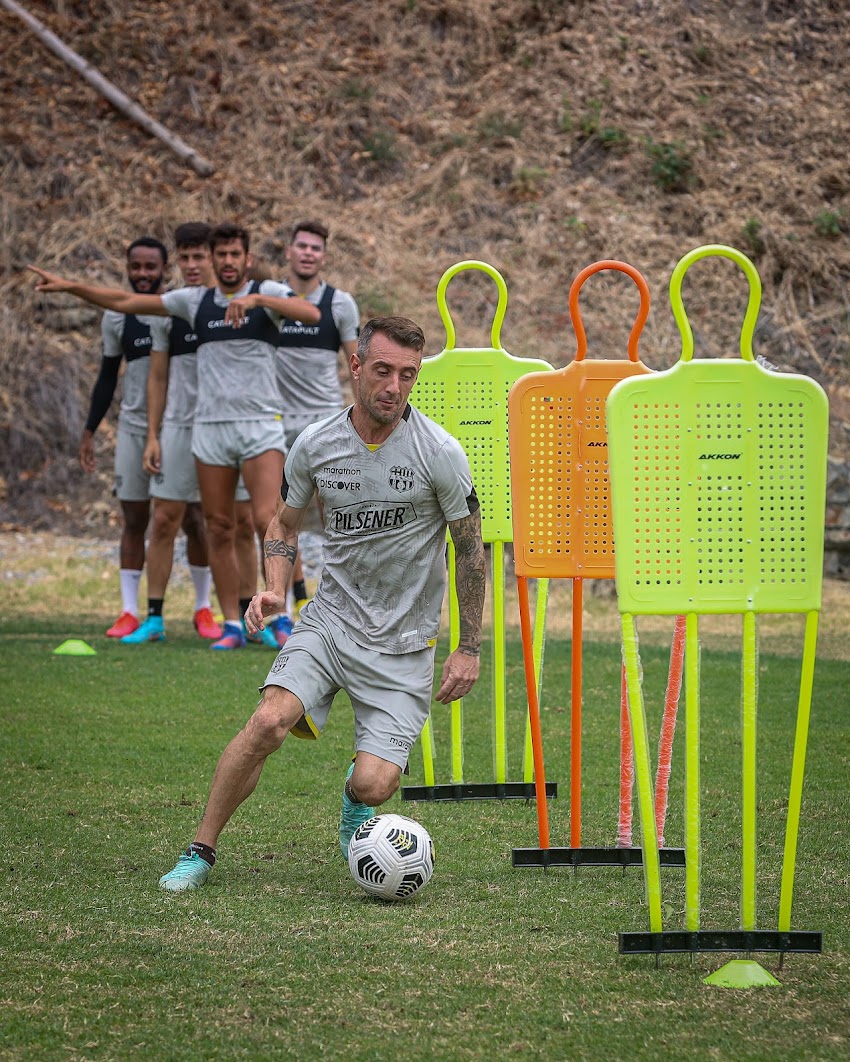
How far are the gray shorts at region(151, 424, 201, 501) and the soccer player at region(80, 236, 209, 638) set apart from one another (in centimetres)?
35

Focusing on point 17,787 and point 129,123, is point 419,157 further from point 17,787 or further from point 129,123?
point 17,787

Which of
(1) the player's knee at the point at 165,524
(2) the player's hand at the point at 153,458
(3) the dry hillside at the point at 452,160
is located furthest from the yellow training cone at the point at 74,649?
(3) the dry hillside at the point at 452,160

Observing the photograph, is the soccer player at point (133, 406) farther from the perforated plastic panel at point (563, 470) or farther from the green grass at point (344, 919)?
the perforated plastic panel at point (563, 470)

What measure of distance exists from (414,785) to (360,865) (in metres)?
1.65

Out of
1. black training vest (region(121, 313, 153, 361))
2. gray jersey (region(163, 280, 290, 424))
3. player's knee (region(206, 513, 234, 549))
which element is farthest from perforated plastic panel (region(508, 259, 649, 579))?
black training vest (region(121, 313, 153, 361))

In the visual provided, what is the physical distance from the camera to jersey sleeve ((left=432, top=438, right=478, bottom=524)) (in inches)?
180

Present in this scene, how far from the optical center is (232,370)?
8.96 metres

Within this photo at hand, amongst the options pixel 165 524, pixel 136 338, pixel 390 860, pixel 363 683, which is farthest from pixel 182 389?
pixel 390 860

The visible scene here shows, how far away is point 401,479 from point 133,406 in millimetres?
5670

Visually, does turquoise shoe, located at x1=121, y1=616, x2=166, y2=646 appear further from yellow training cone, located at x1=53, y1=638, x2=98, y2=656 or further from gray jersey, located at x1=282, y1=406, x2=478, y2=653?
gray jersey, located at x1=282, y1=406, x2=478, y2=653

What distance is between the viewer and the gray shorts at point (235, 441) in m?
8.83

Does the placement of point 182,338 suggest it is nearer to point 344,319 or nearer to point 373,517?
point 344,319

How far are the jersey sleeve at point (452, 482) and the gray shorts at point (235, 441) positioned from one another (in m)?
4.33

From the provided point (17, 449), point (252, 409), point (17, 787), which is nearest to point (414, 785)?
point (17, 787)
